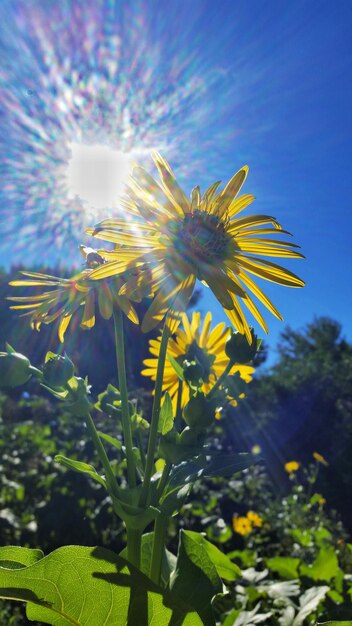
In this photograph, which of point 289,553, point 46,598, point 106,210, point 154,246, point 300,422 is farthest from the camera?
point 300,422

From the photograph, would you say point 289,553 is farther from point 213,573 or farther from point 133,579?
point 133,579

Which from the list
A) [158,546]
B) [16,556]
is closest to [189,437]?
[158,546]

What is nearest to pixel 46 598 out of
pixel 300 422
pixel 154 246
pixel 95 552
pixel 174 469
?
pixel 95 552

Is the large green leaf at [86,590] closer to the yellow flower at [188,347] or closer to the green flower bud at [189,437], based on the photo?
the green flower bud at [189,437]

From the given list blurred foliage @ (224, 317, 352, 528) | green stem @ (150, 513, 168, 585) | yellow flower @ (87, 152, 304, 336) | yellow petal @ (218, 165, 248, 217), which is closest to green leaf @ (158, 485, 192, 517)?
green stem @ (150, 513, 168, 585)

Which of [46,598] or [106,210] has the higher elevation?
[106,210]

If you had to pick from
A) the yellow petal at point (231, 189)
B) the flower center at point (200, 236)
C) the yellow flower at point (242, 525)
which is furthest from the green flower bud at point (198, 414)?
the yellow flower at point (242, 525)
